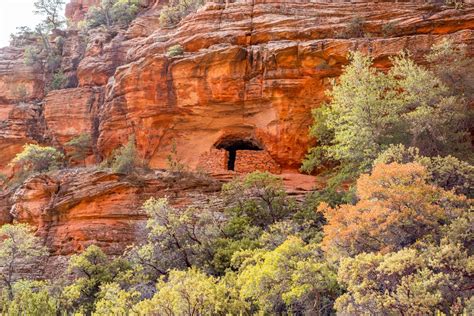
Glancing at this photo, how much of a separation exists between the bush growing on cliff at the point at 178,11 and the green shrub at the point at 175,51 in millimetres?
5763

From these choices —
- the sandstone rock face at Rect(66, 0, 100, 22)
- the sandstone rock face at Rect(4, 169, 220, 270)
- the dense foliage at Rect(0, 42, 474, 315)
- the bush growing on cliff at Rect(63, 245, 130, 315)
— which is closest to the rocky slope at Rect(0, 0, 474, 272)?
the sandstone rock face at Rect(4, 169, 220, 270)

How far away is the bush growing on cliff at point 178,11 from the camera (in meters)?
30.3

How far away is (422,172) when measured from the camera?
12258 millimetres

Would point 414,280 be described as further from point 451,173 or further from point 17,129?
point 17,129

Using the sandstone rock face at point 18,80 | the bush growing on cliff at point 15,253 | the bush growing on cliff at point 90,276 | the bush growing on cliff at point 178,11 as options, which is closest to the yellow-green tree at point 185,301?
the bush growing on cliff at point 90,276

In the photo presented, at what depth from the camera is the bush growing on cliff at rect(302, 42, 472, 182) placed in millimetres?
16938

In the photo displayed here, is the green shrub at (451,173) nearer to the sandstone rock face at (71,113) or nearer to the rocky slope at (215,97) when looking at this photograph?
the rocky slope at (215,97)

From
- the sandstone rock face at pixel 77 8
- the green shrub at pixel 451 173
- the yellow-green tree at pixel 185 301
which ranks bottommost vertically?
the yellow-green tree at pixel 185 301

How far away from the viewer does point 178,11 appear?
30812 mm

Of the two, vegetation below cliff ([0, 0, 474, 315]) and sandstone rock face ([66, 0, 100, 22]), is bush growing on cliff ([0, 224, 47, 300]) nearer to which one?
vegetation below cliff ([0, 0, 474, 315])

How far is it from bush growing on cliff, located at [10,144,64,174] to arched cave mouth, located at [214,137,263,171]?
10.2m

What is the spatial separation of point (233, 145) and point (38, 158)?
11.7 m

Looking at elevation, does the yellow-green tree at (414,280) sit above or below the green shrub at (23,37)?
below

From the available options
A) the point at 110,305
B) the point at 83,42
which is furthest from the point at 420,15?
the point at 83,42
